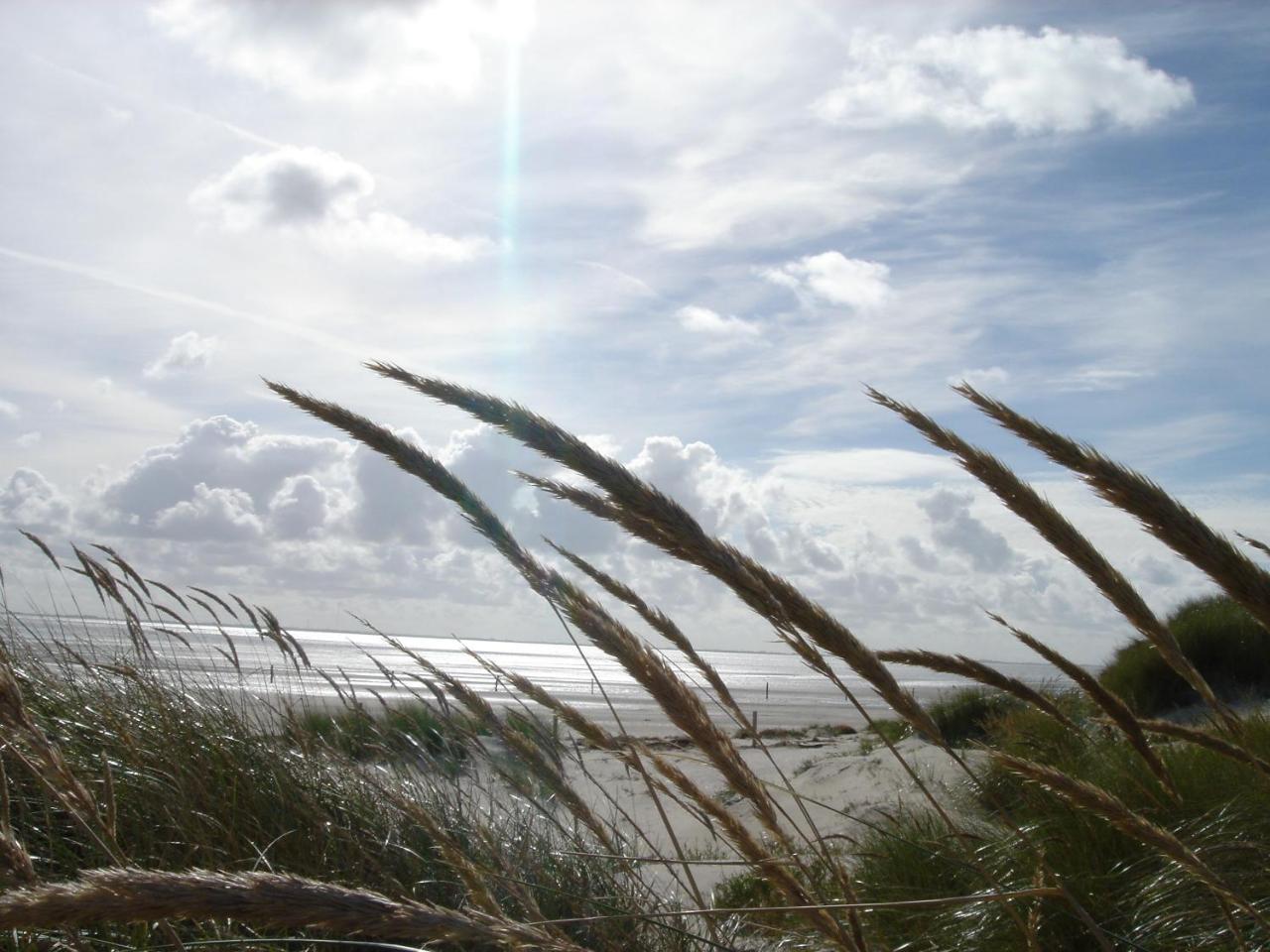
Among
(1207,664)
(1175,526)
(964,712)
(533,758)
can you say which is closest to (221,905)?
(1175,526)

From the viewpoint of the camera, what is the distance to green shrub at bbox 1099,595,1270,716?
988 cm

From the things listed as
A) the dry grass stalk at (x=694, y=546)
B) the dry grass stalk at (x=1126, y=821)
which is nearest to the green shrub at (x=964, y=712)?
the dry grass stalk at (x=1126, y=821)

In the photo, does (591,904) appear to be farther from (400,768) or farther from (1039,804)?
(1039,804)

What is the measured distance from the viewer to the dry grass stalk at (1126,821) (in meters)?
1.33

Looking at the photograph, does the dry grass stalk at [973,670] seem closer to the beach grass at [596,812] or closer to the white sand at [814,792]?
the beach grass at [596,812]

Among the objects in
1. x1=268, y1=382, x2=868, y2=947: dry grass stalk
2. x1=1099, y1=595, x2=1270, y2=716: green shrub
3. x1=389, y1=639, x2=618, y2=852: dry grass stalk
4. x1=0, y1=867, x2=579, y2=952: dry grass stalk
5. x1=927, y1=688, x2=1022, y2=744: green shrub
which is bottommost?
x1=927, y1=688, x2=1022, y2=744: green shrub

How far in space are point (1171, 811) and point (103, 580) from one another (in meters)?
3.92

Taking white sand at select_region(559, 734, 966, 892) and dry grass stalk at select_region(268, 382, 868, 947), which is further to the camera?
white sand at select_region(559, 734, 966, 892)

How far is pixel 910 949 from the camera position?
3107mm

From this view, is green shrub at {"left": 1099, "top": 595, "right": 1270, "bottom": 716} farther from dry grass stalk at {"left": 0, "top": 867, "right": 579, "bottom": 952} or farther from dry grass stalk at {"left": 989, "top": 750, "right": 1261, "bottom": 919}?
dry grass stalk at {"left": 0, "top": 867, "right": 579, "bottom": 952}

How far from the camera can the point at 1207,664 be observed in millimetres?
10227

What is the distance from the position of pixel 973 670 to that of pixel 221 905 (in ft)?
4.92

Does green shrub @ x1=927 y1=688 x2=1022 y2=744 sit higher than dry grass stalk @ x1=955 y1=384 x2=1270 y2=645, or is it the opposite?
dry grass stalk @ x1=955 y1=384 x2=1270 y2=645

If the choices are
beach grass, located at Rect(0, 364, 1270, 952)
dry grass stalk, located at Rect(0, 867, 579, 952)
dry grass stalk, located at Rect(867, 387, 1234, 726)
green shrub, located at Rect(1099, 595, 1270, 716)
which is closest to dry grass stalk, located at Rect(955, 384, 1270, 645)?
beach grass, located at Rect(0, 364, 1270, 952)
